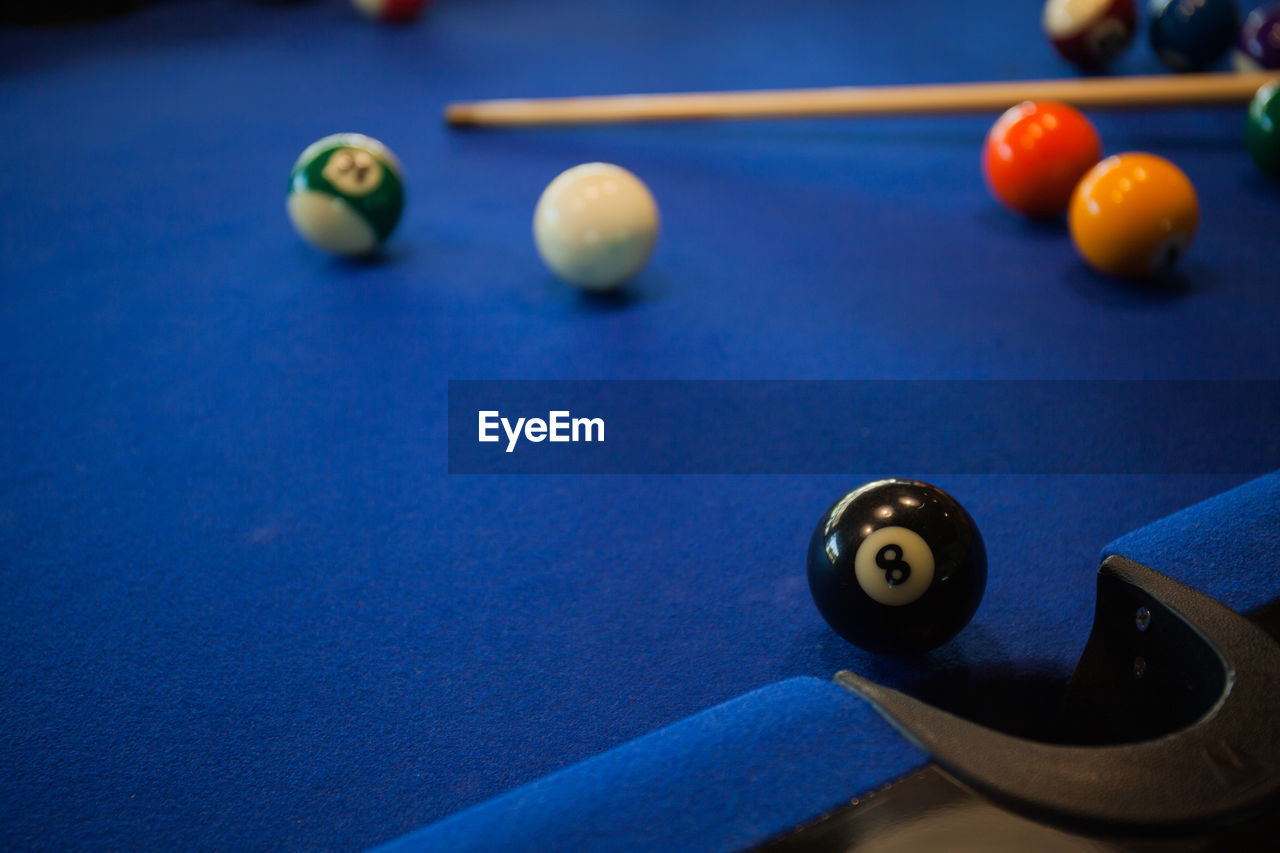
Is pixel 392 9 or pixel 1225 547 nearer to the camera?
pixel 1225 547

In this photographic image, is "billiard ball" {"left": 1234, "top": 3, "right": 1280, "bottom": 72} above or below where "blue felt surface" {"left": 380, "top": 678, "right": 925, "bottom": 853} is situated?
above

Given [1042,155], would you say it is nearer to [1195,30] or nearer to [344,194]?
[1195,30]

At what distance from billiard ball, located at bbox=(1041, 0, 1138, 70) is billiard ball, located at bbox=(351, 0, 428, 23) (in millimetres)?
3201

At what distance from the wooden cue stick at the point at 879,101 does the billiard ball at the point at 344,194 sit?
107cm

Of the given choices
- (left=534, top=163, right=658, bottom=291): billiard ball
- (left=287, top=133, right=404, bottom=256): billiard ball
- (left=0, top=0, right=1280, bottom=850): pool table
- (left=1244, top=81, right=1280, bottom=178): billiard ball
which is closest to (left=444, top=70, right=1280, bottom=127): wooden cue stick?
(left=0, top=0, right=1280, bottom=850): pool table

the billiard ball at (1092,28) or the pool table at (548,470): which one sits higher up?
the billiard ball at (1092,28)

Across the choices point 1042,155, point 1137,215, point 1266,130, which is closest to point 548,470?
point 1137,215

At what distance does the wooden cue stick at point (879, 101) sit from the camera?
359 cm

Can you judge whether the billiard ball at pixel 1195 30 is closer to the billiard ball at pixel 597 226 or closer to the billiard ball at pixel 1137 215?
the billiard ball at pixel 1137 215

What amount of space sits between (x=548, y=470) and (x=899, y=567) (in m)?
0.91

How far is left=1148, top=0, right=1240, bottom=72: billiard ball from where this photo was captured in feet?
13.2

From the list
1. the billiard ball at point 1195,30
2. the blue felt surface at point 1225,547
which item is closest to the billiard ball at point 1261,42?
the billiard ball at point 1195,30

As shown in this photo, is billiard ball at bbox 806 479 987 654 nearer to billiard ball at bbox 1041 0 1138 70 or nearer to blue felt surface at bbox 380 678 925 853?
blue felt surface at bbox 380 678 925 853

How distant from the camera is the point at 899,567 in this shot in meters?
1.56
